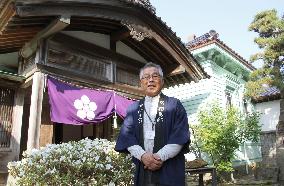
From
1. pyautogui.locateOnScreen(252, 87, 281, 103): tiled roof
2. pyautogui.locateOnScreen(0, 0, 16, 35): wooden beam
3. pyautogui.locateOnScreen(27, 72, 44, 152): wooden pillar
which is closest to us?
pyautogui.locateOnScreen(0, 0, 16, 35): wooden beam

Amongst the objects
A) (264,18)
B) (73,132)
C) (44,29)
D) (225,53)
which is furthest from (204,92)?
(44,29)

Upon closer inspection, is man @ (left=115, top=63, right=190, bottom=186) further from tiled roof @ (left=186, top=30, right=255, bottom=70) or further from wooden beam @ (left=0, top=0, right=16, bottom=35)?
tiled roof @ (left=186, top=30, right=255, bottom=70)

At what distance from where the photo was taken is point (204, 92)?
15.5 meters

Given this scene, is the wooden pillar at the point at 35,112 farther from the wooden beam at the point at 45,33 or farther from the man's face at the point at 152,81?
the man's face at the point at 152,81

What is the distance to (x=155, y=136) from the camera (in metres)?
3.79

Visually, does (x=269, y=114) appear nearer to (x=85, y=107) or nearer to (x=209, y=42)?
(x=209, y=42)

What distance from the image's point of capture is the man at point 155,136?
3.56 meters

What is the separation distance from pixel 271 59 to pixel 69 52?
30.1ft

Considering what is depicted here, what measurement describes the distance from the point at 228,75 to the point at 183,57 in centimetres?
782

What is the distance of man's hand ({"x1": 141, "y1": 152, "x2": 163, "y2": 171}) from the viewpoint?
3.49 meters

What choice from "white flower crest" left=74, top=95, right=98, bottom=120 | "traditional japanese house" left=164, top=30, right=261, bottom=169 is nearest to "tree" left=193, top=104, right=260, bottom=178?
"traditional japanese house" left=164, top=30, right=261, bottom=169

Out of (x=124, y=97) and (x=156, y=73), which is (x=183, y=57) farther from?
(x=156, y=73)

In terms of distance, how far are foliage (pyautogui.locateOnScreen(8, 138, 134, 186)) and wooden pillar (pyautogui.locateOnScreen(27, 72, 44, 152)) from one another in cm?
131

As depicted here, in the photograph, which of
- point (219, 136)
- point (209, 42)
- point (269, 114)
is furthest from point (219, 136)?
point (269, 114)
